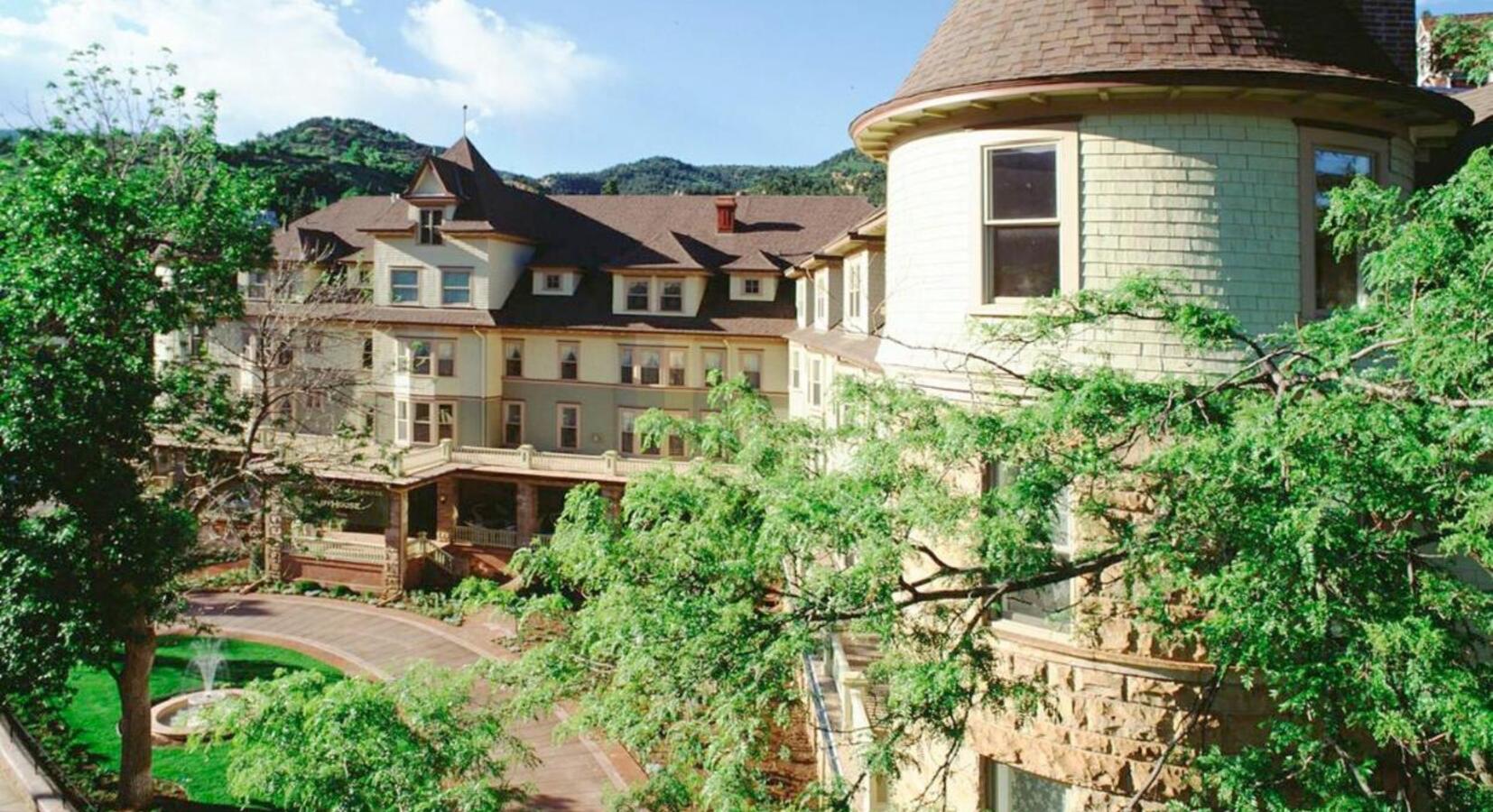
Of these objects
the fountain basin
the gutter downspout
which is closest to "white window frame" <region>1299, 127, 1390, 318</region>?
the fountain basin

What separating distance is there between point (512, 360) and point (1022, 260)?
31209mm

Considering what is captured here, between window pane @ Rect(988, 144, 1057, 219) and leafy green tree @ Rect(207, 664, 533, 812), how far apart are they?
7.46 metres

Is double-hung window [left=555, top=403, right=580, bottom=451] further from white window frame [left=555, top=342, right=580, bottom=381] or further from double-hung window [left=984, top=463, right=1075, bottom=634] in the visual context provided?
double-hung window [left=984, top=463, right=1075, bottom=634]

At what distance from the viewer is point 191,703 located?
875 inches

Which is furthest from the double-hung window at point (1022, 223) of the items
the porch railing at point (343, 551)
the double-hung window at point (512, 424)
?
the double-hung window at point (512, 424)

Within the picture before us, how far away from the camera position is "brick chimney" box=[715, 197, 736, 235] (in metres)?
39.9

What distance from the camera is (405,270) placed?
37.6 meters

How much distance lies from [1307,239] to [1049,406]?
169 inches

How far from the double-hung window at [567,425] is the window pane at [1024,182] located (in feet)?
97.9

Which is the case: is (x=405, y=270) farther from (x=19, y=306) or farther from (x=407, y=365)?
(x=19, y=306)

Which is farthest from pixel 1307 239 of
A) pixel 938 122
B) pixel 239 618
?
pixel 239 618

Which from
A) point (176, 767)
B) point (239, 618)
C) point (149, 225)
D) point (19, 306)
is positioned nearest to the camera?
point (19, 306)

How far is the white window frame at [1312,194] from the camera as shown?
9.03 metres

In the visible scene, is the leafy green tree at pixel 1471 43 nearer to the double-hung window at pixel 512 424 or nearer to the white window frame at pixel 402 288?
the double-hung window at pixel 512 424
